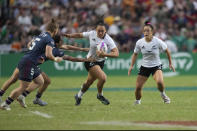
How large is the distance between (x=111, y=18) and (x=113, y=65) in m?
2.58

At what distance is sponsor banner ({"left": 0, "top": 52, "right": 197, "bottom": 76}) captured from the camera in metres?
29.1

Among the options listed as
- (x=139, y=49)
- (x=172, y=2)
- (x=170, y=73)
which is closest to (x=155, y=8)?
(x=172, y=2)

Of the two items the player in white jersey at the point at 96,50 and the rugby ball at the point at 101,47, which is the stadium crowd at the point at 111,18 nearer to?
the player in white jersey at the point at 96,50

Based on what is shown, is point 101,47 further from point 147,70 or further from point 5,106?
point 5,106

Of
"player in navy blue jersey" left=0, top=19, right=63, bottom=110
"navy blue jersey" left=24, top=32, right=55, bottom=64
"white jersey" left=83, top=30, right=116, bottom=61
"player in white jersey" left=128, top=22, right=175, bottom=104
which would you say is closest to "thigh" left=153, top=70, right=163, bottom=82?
"player in white jersey" left=128, top=22, right=175, bottom=104

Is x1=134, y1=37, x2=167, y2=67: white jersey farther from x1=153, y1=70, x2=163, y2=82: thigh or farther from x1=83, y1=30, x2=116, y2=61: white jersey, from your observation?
x1=83, y1=30, x2=116, y2=61: white jersey

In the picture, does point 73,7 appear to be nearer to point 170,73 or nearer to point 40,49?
point 170,73

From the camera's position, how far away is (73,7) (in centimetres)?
3162

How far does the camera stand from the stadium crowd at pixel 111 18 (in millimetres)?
29625

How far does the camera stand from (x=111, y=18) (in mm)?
31188

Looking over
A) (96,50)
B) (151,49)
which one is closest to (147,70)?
(151,49)

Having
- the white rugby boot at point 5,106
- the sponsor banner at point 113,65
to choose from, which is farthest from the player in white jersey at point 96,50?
the sponsor banner at point 113,65

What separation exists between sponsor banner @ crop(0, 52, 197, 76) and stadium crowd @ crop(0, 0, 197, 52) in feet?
1.82

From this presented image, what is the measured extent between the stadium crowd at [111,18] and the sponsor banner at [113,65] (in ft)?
1.82
